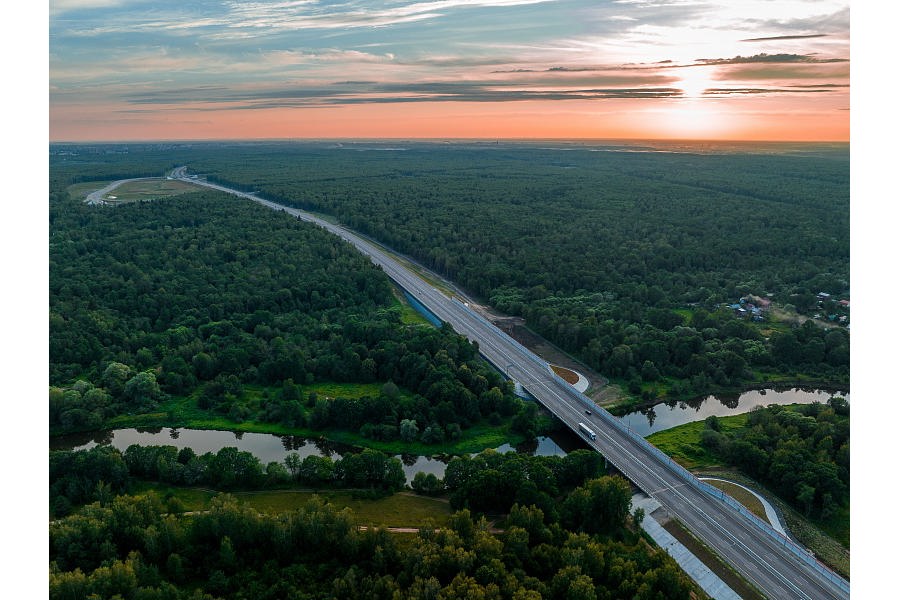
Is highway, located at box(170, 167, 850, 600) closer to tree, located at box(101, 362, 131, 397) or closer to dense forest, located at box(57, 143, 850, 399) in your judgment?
dense forest, located at box(57, 143, 850, 399)

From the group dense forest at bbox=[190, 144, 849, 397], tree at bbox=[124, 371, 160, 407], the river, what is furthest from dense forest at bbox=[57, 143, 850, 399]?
tree at bbox=[124, 371, 160, 407]

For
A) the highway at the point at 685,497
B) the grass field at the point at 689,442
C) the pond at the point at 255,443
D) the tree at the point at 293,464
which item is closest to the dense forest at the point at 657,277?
the grass field at the point at 689,442

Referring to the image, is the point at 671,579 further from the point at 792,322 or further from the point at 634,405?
the point at 792,322

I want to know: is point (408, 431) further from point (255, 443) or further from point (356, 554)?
point (356, 554)

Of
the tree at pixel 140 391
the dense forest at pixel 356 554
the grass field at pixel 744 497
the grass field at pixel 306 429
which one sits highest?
the tree at pixel 140 391

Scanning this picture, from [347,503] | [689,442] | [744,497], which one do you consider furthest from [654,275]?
[347,503]

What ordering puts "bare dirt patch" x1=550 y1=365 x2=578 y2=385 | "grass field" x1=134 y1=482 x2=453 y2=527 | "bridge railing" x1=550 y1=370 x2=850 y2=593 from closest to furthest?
"bridge railing" x1=550 y1=370 x2=850 y2=593 → "grass field" x1=134 y1=482 x2=453 y2=527 → "bare dirt patch" x1=550 y1=365 x2=578 y2=385

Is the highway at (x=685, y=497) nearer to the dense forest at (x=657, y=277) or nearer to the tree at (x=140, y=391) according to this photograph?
the dense forest at (x=657, y=277)
